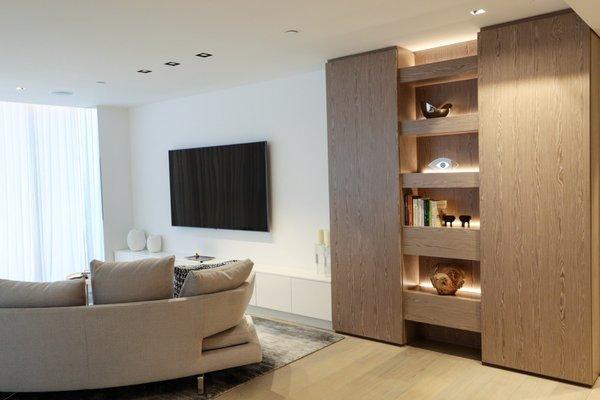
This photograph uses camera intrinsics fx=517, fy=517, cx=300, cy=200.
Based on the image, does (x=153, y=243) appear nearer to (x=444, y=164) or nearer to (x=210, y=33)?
(x=210, y=33)

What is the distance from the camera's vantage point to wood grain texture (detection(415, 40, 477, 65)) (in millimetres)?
4195

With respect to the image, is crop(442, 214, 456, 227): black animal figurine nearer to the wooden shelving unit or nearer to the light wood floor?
the wooden shelving unit

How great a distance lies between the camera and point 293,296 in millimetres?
5188

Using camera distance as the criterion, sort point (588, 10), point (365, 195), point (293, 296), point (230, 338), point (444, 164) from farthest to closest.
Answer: point (293, 296) < point (365, 195) < point (444, 164) < point (230, 338) < point (588, 10)

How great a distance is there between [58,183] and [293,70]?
12.9ft

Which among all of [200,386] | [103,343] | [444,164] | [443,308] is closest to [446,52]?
[444,164]

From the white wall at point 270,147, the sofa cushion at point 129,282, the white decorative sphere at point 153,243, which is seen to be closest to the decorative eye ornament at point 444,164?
the white wall at point 270,147

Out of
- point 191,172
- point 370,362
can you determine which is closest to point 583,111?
point 370,362

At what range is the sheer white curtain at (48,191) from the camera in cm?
669

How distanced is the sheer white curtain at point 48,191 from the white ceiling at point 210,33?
1.49m

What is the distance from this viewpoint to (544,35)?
3549 mm

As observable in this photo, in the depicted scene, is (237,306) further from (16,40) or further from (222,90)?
(222,90)

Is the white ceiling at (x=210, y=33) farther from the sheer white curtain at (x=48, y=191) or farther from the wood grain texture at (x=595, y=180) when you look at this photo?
the sheer white curtain at (x=48, y=191)

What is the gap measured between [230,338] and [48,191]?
4602 millimetres
